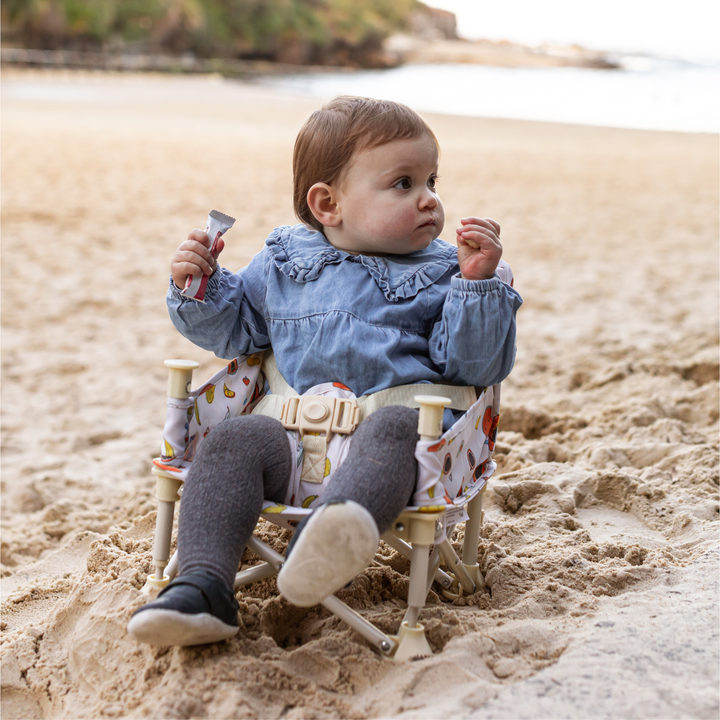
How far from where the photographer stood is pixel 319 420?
6.38 feet

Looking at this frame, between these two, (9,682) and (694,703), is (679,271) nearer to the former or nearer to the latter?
(694,703)

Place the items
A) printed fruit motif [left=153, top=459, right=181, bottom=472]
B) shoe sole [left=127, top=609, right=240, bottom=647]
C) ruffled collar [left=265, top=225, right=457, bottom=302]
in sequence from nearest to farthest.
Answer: shoe sole [left=127, top=609, right=240, bottom=647] < printed fruit motif [left=153, top=459, right=181, bottom=472] < ruffled collar [left=265, top=225, right=457, bottom=302]

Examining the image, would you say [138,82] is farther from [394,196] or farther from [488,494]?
[394,196]

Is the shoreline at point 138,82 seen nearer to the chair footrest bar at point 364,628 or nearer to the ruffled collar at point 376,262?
the ruffled collar at point 376,262

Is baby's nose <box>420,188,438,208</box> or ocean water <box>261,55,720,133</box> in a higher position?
ocean water <box>261,55,720,133</box>

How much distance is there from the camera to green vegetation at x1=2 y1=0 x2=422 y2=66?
39125 millimetres

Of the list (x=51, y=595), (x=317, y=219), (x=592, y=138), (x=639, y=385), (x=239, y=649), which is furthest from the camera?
(x=592, y=138)

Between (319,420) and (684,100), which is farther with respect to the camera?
(684,100)

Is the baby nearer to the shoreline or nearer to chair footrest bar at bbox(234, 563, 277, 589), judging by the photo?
chair footrest bar at bbox(234, 563, 277, 589)

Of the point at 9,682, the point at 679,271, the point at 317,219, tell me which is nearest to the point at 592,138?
the point at 679,271

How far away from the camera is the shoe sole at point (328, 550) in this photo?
5.08 ft

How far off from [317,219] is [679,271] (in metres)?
4.48

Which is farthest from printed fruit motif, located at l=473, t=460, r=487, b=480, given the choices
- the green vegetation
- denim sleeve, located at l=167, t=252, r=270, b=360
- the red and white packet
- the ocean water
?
the green vegetation

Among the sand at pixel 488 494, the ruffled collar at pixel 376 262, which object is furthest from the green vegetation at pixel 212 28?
the ruffled collar at pixel 376 262
